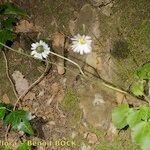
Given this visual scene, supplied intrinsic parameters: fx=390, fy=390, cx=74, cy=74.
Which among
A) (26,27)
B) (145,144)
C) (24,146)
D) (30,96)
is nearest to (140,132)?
(145,144)

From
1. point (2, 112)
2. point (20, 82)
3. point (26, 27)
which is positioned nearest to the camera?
point (2, 112)

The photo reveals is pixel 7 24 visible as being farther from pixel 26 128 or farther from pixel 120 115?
pixel 120 115

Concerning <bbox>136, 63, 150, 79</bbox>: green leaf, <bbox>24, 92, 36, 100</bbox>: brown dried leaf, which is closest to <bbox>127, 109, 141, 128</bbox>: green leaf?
<bbox>136, 63, 150, 79</bbox>: green leaf

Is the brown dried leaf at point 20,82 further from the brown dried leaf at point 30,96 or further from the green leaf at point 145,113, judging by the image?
the green leaf at point 145,113

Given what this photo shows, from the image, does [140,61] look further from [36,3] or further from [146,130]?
[36,3]

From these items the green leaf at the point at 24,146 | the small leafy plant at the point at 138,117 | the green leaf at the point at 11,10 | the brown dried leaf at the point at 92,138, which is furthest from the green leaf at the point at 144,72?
the green leaf at the point at 11,10

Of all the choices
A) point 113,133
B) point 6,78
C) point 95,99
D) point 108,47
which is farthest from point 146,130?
point 6,78
